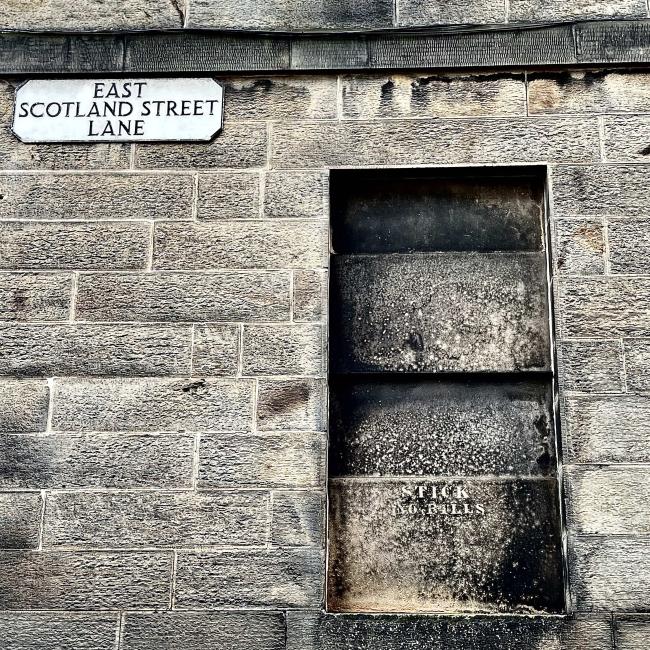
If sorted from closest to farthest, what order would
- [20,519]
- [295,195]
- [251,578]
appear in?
[251,578] < [20,519] < [295,195]

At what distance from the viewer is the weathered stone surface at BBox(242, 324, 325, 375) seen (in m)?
4.86

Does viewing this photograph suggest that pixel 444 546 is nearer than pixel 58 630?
No

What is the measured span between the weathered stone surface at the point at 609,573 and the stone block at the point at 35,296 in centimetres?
298

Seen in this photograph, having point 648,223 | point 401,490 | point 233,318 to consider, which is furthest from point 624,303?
point 233,318

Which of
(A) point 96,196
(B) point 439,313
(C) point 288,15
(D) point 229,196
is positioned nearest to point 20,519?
(A) point 96,196

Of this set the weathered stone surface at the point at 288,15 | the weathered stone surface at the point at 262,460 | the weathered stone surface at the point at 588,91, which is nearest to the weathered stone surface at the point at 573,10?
the weathered stone surface at the point at 588,91

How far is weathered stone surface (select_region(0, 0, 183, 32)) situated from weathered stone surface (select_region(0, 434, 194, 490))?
2466 mm

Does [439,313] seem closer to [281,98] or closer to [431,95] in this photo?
[431,95]

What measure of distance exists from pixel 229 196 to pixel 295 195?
376 millimetres

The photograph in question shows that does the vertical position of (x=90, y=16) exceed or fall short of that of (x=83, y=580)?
it exceeds it

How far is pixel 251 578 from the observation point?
180 inches

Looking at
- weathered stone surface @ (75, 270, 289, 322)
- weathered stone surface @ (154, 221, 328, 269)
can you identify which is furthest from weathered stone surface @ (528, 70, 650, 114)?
weathered stone surface @ (75, 270, 289, 322)

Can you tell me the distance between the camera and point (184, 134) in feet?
17.3

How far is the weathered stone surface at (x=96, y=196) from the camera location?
518 cm
